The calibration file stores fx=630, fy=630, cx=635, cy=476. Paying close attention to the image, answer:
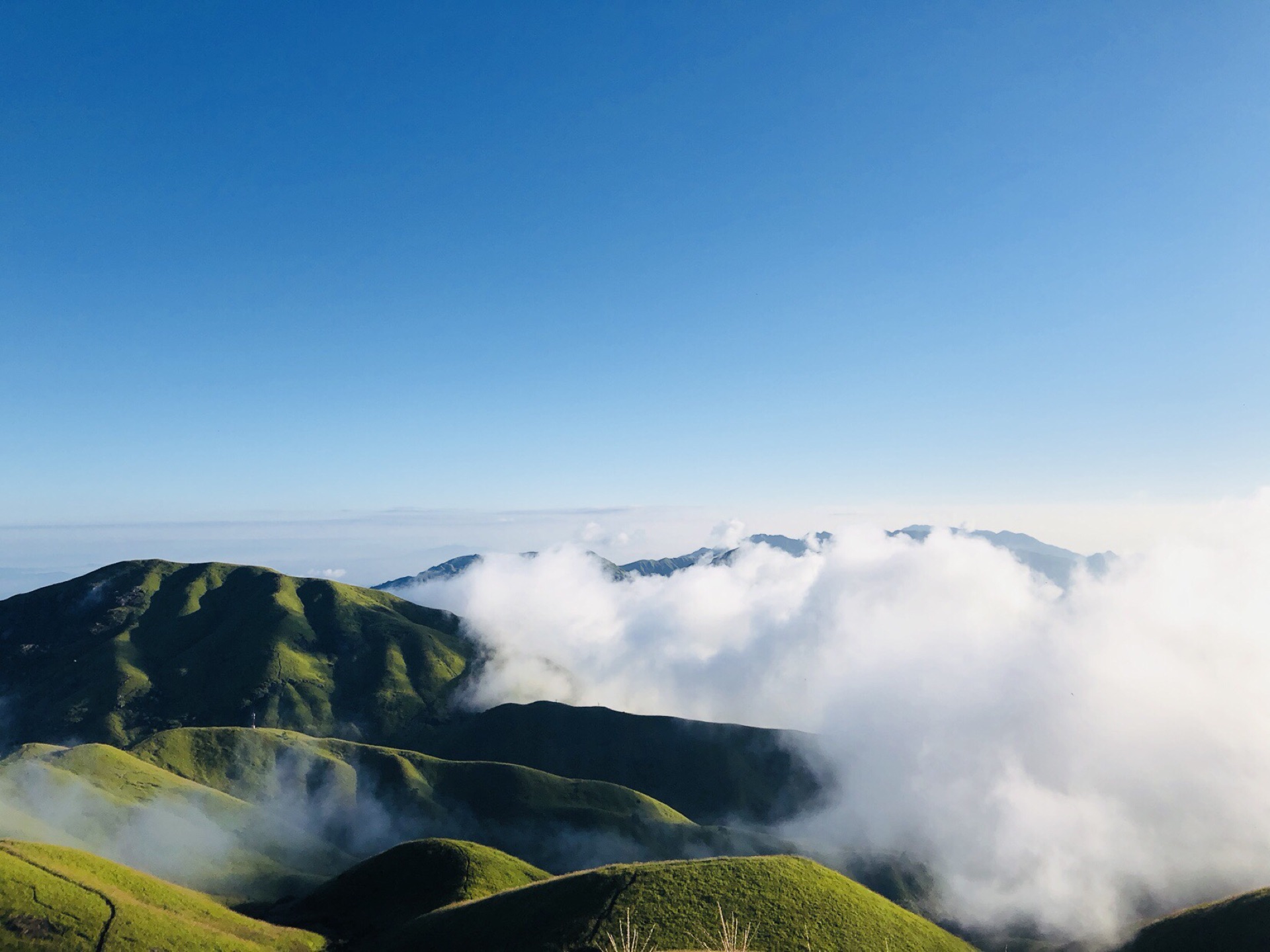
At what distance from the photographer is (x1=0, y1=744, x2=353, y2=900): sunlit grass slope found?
114 metres

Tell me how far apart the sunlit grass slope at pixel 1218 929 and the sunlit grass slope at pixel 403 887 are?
8973cm

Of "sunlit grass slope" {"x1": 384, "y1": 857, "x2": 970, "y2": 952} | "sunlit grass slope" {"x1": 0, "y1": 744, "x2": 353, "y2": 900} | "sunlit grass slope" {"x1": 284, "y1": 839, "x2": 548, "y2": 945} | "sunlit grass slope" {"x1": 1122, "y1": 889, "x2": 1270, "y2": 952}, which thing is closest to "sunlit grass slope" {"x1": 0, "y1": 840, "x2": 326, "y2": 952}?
"sunlit grass slope" {"x1": 284, "y1": 839, "x2": 548, "y2": 945}

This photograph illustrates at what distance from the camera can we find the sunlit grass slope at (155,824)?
114 meters

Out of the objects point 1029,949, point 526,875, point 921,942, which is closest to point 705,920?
point 921,942

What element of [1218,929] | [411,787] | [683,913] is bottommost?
[411,787]

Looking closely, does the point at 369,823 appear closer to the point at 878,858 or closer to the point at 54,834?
the point at 54,834

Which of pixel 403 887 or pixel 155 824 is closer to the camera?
pixel 403 887

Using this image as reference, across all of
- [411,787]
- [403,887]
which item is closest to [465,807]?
[411,787]

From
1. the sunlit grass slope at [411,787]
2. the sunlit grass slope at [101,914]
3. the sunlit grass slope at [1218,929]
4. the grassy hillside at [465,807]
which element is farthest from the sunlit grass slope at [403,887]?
the sunlit grass slope at [1218,929]

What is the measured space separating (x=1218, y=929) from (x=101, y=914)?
13046 cm

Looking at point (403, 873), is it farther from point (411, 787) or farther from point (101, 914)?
point (411, 787)

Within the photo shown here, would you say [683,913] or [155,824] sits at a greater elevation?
[683,913]

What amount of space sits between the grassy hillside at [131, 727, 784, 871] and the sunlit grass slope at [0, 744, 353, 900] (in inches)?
1058

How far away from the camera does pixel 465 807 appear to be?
620 ft
